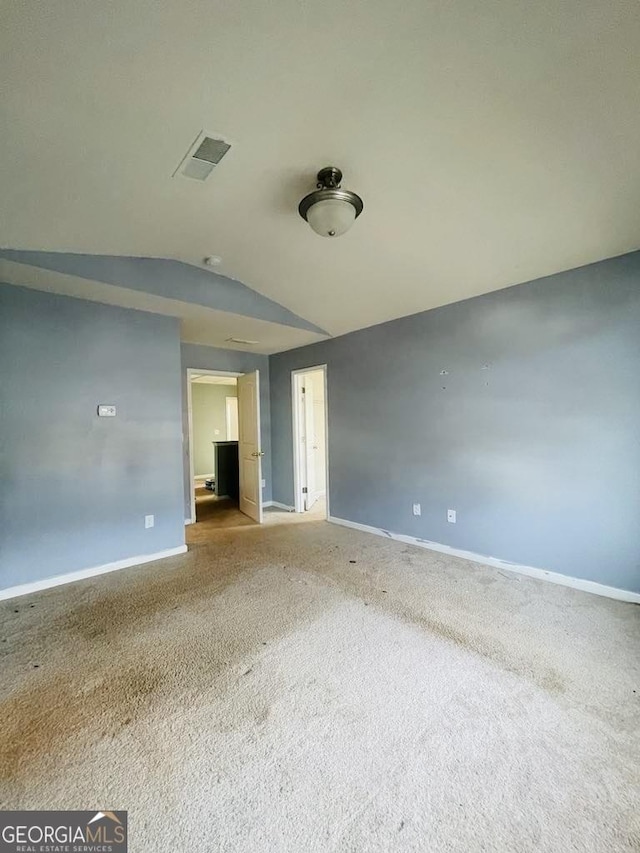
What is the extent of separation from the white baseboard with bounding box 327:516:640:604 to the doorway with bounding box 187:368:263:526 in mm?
1805

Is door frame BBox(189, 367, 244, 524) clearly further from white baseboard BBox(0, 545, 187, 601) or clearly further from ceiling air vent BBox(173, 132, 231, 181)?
ceiling air vent BBox(173, 132, 231, 181)

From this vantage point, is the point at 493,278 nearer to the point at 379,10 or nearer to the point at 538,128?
the point at 538,128

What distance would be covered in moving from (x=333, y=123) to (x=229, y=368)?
3750 millimetres

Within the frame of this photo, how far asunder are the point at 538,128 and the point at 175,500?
3.92m

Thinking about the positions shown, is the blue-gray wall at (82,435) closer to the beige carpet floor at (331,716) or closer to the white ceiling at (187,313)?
the white ceiling at (187,313)

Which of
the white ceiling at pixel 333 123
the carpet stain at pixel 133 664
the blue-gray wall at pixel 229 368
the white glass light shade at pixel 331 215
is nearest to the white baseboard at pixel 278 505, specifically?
the blue-gray wall at pixel 229 368

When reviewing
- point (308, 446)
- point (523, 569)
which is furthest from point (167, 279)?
point (523, 569)

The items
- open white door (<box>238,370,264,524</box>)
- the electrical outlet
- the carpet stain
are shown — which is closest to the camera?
the carpet stain

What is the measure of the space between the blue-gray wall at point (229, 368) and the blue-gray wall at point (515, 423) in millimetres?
1710

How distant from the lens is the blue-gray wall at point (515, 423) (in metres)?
2.56

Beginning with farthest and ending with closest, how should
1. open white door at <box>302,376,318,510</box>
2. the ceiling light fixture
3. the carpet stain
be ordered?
open white door at <box>302,376,318,510</box>, the ceiling light fixture, the carpet stain

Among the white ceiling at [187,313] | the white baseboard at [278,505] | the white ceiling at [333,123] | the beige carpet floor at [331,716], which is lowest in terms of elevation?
the beige carpet floor at [331,716]

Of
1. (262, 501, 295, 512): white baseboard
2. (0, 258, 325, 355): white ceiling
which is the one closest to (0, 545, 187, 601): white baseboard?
(262, 501, 295, 512): white baseboard

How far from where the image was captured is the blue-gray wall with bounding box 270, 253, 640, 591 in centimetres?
256
